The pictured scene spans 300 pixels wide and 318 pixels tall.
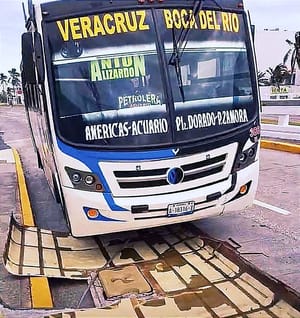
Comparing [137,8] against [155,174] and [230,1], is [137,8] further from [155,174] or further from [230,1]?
[155,174]

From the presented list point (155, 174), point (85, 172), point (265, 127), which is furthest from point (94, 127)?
point (265, 127)

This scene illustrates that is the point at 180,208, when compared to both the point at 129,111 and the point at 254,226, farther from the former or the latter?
the point at 254,226

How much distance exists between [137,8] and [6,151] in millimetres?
14469

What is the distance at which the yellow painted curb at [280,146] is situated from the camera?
13.7 meters

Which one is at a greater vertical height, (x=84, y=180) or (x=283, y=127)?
(x=84, y=180)

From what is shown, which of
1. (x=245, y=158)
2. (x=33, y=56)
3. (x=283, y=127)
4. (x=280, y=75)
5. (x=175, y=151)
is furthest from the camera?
(x=280, y=75)

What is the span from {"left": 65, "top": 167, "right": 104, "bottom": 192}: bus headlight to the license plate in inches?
31.6

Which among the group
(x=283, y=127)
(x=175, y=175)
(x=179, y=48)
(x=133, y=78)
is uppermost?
(x=179, y=48)

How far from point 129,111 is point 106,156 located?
0.59 meters

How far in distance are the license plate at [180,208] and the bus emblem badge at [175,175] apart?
10.1 inches

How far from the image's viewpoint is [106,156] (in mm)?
5398

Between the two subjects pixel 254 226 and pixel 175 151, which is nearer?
pixel 175 151

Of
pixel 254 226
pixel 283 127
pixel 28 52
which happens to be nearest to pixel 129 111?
pixel 28 52

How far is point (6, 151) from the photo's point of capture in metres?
19.0
